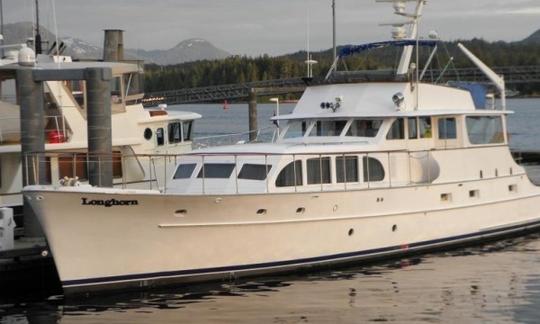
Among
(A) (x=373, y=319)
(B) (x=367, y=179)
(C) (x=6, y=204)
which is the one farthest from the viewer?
(C) (x=6, y=204)

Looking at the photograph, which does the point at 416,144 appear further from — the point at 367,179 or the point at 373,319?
the point at 373,319

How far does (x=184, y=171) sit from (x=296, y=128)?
3994 mm

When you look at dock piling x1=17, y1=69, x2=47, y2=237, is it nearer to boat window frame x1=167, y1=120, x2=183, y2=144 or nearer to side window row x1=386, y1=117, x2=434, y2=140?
side window row x1=386, y1=117, x2=434, y2=140

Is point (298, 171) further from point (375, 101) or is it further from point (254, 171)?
point (375, 101)

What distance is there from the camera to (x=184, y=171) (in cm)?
2128

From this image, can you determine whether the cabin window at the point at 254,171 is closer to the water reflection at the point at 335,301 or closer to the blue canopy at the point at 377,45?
the water reflection at the point at 335,301

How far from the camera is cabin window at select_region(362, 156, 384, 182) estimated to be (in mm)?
21594

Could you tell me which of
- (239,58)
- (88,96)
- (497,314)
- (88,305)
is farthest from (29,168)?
(239,58)

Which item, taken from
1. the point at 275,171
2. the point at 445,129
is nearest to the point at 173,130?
the point at 445,129

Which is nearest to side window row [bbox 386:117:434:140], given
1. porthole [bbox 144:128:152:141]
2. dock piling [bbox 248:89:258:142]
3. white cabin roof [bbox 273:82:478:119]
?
white cabin roof [bbox 273:82:478:119]

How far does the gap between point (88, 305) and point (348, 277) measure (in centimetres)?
548

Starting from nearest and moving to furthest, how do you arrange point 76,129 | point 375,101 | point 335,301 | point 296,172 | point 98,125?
point 335,301, point 98,125, point 296,172, point 375,101, point 76,129

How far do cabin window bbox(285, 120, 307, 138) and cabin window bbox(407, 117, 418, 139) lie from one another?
2553 mm

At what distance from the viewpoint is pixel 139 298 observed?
18750 mm
